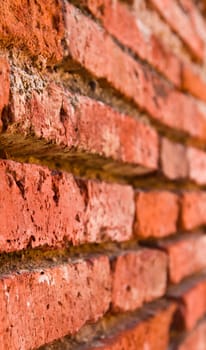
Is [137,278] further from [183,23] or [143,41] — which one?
[183,23]

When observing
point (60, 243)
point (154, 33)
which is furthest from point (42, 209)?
point (154, 33)

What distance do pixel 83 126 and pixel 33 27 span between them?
0.16 m

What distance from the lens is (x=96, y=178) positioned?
0.83 m

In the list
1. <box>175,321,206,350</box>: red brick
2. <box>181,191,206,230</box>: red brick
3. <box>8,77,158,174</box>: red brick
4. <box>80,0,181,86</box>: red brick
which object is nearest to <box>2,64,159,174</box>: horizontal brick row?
<box>8,77,158,174</box>: red brick

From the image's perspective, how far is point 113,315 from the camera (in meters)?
0.87

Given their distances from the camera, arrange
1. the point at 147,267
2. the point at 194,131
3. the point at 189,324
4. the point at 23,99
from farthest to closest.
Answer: the point at 194,131
the point at 189,324
the point at 147,267
the point at 23,99

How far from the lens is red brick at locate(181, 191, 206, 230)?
123 centimetres

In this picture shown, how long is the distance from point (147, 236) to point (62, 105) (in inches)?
15.4

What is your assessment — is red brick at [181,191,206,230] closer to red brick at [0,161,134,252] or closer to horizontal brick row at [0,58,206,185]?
horizontal brick row at [0,58,206,185]

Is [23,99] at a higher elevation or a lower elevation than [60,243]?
higher

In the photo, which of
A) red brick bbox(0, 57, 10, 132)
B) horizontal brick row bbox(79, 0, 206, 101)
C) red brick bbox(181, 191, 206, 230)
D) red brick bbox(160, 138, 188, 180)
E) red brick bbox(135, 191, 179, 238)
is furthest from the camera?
red brick bbox(181, 191, 206, 230)

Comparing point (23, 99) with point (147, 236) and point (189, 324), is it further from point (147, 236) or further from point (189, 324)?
point (189, 324)

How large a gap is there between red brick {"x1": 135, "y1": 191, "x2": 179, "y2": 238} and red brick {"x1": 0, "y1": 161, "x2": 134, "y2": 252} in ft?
0.30

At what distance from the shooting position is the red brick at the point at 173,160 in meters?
1.11
